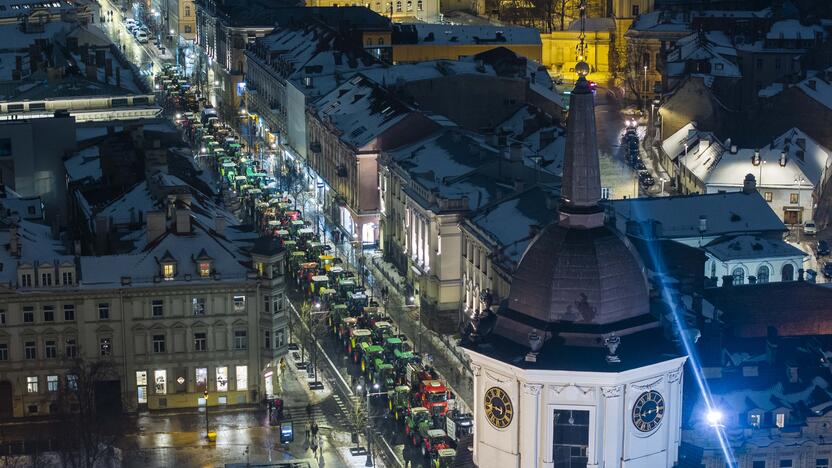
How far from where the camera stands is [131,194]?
424ft

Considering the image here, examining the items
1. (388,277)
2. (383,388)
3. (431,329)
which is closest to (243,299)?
(383,388)

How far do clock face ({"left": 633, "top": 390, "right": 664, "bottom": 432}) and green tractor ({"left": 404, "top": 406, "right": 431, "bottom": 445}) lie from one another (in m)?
45.5

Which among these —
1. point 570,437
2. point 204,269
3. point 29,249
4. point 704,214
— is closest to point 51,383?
point 29,249

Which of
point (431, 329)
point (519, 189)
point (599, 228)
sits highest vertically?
point (599, 228)

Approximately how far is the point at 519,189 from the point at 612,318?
236 feet

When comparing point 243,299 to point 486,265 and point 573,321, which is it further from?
point 573,321

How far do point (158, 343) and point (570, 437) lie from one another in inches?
2297

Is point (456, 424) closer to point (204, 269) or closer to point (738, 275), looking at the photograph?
point (204, 269)

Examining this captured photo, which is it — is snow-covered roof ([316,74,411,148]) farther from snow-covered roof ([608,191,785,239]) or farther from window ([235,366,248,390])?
window ([235,366,248,390])

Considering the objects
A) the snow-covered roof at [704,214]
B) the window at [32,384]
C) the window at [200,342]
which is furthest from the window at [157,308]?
the snow-covered roof at [704,214]

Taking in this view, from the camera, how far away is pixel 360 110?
536 ft

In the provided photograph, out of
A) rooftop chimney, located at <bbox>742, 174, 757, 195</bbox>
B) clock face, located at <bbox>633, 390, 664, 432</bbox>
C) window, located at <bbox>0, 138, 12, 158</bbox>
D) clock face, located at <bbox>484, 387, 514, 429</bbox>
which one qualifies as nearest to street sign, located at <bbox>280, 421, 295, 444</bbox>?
rooftop chimney, located at <bbox>742, 174, 757, 195</bbox>

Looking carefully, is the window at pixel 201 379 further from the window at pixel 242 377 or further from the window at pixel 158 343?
the window at pixel 158 343

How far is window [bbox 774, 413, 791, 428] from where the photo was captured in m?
92.9
